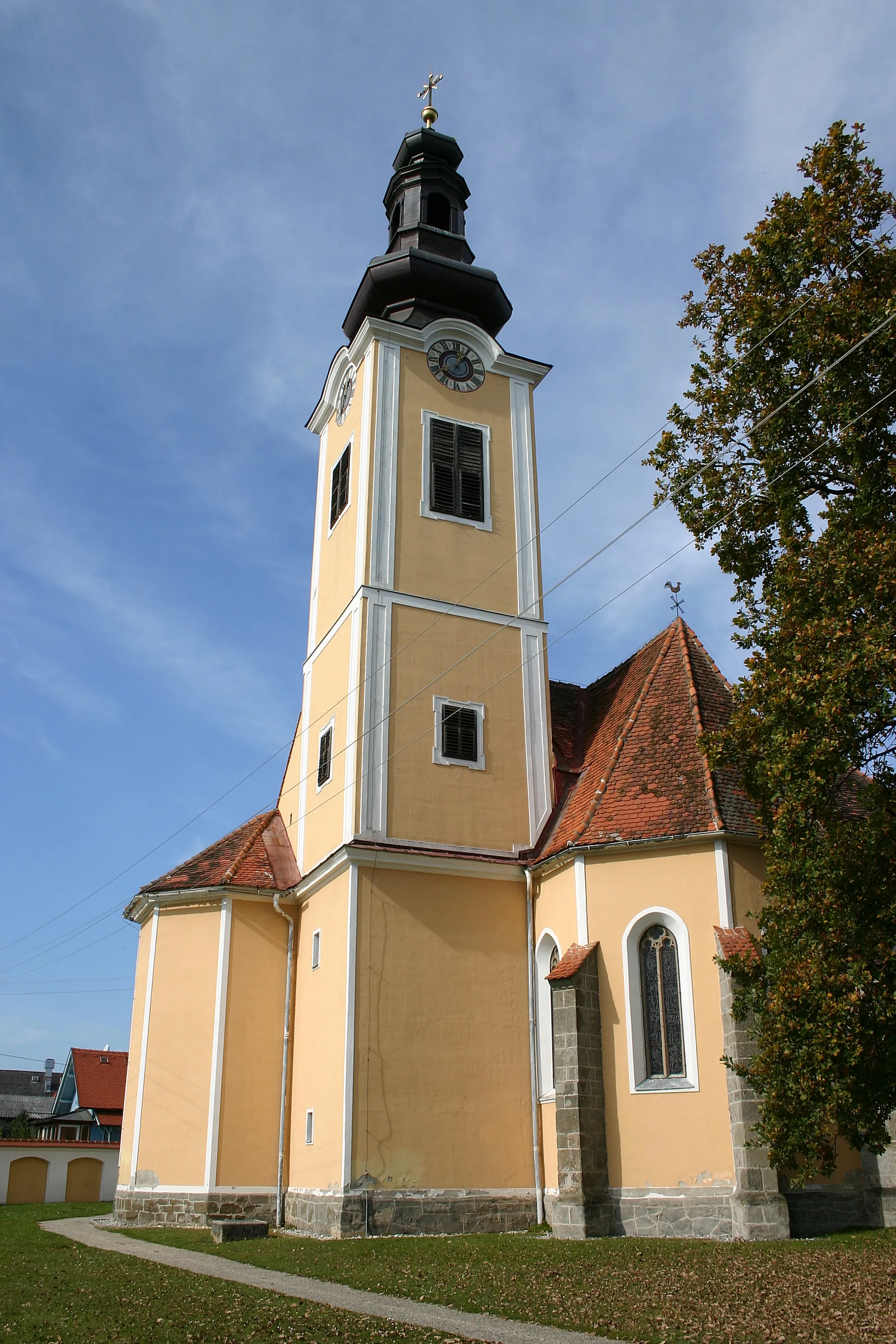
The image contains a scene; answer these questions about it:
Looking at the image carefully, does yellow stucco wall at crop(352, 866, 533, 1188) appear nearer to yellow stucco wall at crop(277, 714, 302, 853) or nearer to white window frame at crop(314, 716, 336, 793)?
white window frame at crop(314, 716, 336, 793)

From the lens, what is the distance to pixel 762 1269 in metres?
11.6

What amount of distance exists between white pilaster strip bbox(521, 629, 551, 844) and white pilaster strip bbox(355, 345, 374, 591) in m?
3.45

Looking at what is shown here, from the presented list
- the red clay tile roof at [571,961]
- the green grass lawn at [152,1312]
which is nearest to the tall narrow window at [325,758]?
the red clay tile roof at [571,961]

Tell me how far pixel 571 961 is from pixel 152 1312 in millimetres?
8689

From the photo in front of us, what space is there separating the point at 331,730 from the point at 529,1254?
10329mm

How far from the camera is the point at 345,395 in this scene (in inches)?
977

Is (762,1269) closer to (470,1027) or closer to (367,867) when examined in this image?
(470,1027)

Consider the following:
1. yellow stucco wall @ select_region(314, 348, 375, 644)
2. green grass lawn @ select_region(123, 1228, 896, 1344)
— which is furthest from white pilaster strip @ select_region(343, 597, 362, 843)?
green grass lawn @ select_region(123, 1228, 896, 1344)

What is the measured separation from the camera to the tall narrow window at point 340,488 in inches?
936

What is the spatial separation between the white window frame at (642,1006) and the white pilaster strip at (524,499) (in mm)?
7362

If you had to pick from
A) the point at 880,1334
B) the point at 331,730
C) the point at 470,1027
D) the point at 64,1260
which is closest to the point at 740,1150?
the point at 470,1027

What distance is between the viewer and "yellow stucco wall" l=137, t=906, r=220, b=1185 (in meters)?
19.4

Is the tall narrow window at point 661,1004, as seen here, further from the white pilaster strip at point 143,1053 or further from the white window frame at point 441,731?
the white pilaster strip at point 143,1053

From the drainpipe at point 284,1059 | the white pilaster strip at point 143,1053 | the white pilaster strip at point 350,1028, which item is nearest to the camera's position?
the white pilaster strip at point 350,1028
